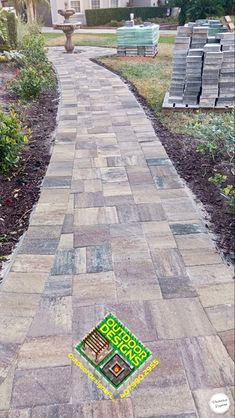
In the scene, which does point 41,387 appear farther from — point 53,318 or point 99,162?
point 99,162

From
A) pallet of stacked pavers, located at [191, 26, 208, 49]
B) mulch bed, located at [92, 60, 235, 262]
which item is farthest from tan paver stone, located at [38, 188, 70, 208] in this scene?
pallet of stacked pavers, located at [191, 26, 208, 49]

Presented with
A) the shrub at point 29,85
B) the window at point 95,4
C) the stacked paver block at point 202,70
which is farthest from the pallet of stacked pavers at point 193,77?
the window at point 95,4

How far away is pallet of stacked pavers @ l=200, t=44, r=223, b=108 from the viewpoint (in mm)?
5797

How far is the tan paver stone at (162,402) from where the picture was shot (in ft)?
5.81

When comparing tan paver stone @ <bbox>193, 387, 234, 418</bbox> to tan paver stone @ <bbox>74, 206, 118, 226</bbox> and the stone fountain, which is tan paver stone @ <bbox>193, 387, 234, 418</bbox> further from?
the stone fountain

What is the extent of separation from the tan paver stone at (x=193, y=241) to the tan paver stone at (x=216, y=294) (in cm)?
45

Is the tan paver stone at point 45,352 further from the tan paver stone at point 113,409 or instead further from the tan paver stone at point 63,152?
the tan paver stone at point 63,152

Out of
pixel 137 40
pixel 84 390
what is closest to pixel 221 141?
pixel 84 390

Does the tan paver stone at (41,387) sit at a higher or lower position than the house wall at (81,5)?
lower

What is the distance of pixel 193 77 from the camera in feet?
20.1

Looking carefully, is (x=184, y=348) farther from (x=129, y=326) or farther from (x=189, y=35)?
(x=189, y=35)

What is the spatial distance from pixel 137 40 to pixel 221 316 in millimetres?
11187

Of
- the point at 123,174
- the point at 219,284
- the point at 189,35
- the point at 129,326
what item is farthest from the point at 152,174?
the point at 189,35

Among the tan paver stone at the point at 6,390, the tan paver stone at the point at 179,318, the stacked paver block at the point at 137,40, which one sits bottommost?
the tan paver stone at the point at 6,390
